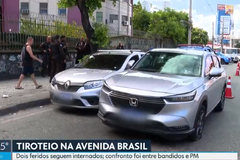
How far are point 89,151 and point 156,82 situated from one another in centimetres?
159

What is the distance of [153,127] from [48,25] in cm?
973

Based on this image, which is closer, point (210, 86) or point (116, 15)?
point (210, 86)

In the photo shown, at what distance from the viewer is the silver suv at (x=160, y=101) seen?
14.7 ft

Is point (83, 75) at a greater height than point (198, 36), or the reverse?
point (198, 36)

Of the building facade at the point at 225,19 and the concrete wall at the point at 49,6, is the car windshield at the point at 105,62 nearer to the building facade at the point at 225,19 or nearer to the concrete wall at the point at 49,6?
the concrete wall at the point at 49,6

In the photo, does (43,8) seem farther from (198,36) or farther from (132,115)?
(198,36)

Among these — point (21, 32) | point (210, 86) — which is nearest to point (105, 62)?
point (210, 86)

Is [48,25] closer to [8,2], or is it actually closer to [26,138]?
[26,138]

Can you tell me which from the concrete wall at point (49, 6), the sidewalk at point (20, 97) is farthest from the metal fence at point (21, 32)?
the concrete wall at point (49, 6)

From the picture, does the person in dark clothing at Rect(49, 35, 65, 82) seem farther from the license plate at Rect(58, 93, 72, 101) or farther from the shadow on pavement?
the license plate at Rect(58, 93, 72, 101)

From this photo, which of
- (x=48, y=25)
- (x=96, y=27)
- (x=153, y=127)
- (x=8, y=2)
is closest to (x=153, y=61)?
(x=153, y=127)

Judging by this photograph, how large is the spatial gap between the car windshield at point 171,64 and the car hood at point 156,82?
1.07ft

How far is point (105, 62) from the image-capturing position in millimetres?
7914

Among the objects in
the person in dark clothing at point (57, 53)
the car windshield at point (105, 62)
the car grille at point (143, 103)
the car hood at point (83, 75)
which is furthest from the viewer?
the person in dark clothing at point (57, 53)
